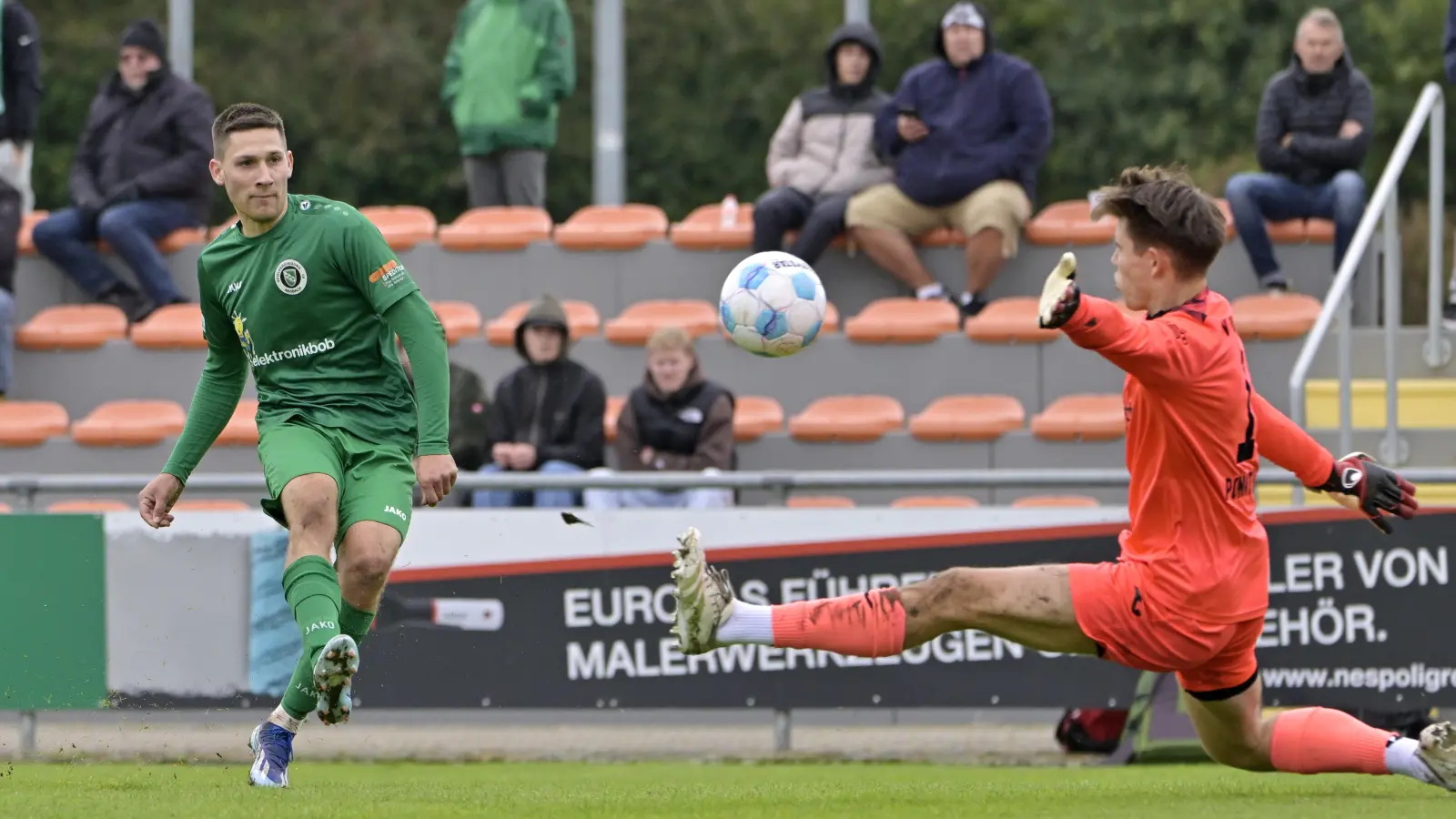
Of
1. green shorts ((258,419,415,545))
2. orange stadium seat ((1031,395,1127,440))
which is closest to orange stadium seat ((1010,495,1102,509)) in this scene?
orange stadium seat ((1031,395,1127,440))

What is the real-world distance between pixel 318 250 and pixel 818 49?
26.8 meters

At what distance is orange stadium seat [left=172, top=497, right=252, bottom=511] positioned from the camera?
433 inches

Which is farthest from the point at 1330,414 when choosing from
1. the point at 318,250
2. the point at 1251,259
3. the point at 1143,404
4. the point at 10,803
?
the point at 10,803

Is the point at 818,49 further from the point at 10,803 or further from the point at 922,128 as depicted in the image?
the point at 10,803

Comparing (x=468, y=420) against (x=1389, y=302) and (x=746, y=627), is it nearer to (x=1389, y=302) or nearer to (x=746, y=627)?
(x=1389, y=302)

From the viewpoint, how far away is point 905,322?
40.9 ft

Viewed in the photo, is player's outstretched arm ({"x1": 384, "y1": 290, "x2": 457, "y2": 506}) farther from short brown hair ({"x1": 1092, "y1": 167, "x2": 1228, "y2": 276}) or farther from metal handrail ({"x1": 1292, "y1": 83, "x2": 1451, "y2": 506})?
metal handrail ({"x1": 1292, "y1": 83, "x2": 1451, "y2": 506})

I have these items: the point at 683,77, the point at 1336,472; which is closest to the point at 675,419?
the point at 1336,472

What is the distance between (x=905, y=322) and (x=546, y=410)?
240cm

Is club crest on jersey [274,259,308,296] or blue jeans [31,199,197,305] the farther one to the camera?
blue jeans [31,199,197,305]

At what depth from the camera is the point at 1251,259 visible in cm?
1227

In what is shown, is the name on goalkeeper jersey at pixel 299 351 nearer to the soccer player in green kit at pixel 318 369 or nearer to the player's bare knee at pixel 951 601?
the soccer player in green kit at pixel 318 369

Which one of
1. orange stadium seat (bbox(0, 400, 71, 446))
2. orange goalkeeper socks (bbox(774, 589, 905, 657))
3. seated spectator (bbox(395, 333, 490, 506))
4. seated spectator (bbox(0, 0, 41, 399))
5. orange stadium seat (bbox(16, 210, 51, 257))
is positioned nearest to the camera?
orange goalkeeper socks (bbox(774, 589, 905, 657))

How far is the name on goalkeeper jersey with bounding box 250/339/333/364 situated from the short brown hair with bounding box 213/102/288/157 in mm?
654
